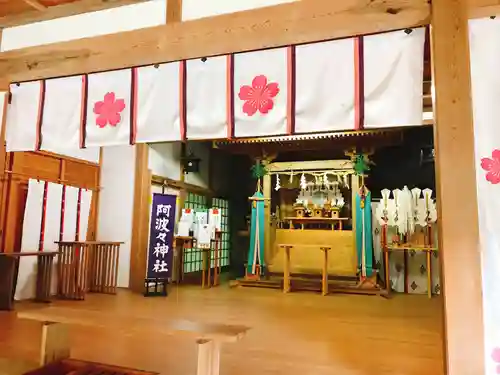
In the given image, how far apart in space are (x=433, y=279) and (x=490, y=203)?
514 cm

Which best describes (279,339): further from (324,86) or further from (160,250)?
(160,250)

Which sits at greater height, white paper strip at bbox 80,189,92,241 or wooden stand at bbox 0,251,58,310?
white paper strip at bbox 80,189,92,241

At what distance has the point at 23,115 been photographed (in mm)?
3328

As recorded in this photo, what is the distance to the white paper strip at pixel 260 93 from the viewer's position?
257cm

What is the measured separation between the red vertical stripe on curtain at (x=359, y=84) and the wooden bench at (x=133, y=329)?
1.38 m

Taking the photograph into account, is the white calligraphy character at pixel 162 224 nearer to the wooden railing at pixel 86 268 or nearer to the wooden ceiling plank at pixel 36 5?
the wooden railing at pixel 86 268

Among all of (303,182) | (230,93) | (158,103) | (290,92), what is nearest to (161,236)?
(303,182)

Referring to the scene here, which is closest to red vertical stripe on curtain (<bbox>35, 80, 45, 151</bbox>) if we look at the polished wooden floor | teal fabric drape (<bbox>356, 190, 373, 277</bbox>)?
the polished wooden floor

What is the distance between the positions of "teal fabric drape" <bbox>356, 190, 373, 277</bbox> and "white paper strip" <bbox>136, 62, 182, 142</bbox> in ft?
16.5

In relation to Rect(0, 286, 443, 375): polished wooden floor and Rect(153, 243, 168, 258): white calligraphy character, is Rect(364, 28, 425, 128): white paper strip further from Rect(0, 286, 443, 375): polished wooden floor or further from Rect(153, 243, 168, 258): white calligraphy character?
Rect(153, 243, 168, 258): white calligraphy character

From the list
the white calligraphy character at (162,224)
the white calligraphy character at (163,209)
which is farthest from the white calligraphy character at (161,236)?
the white calligraphy character at (163,209)

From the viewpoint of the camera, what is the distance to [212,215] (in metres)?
7.01

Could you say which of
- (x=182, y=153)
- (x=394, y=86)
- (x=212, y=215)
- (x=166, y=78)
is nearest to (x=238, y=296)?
(x=212, y=215)

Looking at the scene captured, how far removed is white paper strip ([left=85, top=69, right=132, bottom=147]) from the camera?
2967 millimetres
